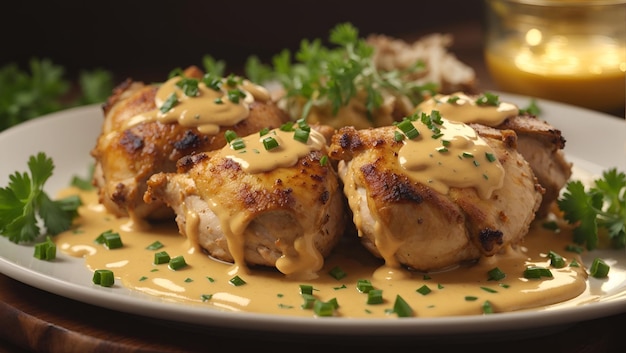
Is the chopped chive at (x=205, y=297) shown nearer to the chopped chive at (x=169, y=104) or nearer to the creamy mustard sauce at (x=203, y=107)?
the creamy mustard sauce at (x=203, y=107)

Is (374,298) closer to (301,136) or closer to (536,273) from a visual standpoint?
(536,273)

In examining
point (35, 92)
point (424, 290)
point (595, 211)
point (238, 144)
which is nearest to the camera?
point (424, 290)

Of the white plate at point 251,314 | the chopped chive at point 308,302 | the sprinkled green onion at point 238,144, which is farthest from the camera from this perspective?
the sprinkled green onion at point 238,144

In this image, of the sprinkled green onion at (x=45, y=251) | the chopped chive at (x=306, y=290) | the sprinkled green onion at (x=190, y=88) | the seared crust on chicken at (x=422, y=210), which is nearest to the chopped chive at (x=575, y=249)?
the seared crust on chicken at (x=422, y=210)

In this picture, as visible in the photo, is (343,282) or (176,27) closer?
(343,282)

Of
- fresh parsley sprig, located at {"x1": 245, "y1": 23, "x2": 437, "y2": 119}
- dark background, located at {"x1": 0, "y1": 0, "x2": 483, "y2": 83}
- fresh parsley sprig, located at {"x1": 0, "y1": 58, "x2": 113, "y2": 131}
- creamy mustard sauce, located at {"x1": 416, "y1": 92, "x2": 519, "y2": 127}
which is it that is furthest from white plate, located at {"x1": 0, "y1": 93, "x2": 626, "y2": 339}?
dark background, located at {"x1": 0, "y1": 0, "x2": 483, "y2": 83}

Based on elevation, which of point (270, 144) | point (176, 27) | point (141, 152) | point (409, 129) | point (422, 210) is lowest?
point (176, 27)

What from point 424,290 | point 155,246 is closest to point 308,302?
point 424,290
